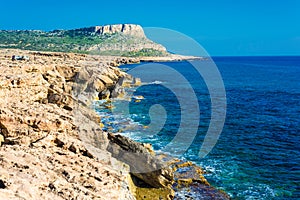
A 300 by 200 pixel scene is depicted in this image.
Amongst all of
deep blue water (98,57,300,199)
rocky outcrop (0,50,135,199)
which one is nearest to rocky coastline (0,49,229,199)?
rocky outcrop (0,50,135,199)

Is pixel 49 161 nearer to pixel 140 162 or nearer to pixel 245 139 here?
pixel 140 162

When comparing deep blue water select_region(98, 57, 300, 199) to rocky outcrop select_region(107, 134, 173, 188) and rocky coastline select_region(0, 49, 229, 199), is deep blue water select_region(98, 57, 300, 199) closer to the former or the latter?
rocky coastline select_region(0, 49, 229, 199)

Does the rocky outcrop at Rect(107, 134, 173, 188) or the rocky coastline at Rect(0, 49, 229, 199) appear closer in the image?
the rocky coastline at Rect(0, 49, 229, 199)

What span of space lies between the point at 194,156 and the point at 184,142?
4.17 meters

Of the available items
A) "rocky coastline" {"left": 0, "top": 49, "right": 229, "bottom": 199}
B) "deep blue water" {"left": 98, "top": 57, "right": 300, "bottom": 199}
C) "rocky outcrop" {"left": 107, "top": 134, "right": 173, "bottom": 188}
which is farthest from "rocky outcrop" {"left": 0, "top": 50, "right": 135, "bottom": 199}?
"deep blue water" {"left": 98, "top": 57, "right": 300, "bottom": 199}

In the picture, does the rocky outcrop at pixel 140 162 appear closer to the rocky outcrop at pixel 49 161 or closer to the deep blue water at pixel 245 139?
the rocky outcrop at pixel 49 161

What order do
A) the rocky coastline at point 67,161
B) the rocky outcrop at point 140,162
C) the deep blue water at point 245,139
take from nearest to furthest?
1. the rocky coastline at point 67,161
2. the rocky outcrop at point 140,162
3. the deep blue water at point 245,139

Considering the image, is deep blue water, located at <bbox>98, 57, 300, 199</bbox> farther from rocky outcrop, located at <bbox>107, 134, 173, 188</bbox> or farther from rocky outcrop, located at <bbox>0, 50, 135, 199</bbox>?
rocky outcrop, located at <bbox>0, 50, 135, 199</bbox>

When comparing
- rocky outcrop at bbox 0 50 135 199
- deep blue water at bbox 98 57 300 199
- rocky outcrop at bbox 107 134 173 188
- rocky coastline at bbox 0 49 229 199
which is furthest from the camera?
deep blue water at bbox 98 57 300 199

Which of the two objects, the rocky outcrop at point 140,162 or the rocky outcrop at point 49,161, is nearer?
the rocky outcrop at point 49,161

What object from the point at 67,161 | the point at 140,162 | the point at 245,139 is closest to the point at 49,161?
the point at 67,161

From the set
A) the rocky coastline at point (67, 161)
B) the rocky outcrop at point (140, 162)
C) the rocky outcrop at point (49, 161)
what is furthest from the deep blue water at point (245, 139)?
the rocky outcrop at point (49, 161)

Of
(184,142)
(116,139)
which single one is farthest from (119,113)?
(116,139)

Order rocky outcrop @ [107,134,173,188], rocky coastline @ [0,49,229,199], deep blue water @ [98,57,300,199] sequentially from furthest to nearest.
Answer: deep blue water @ [98,57,300,199]
rocky outcrop @ [107,134,173,188]
rocky coastline @ [0,49,229,199]
